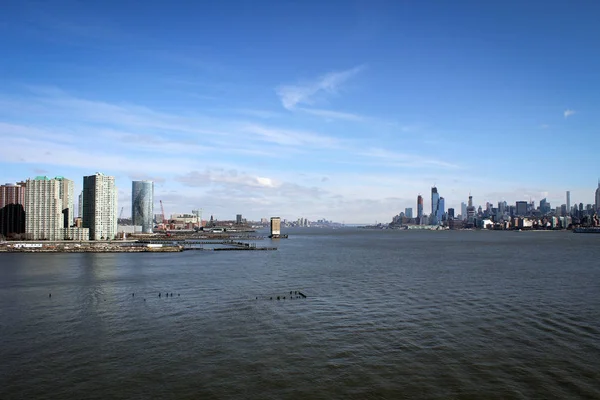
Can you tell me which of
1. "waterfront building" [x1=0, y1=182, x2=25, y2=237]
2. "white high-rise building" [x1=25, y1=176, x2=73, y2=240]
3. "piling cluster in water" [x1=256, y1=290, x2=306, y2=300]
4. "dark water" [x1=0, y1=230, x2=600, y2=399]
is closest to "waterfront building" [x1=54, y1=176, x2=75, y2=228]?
"white high-rise building" [x1=25, y1=176, x2=73, y2=240]

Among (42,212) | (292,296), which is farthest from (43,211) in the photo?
(292,296)

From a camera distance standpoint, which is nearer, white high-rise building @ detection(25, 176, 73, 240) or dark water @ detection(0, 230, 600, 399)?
dark water @ detection(0, 230, 600, 399)

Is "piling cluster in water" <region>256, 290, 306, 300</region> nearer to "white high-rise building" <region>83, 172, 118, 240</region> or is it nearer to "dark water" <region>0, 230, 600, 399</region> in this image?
"dark water" <region>0, 230, 600, 399</region>

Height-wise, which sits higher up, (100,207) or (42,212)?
(100,207)

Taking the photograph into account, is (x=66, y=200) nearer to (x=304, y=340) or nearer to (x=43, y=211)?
(x=43, y=211)

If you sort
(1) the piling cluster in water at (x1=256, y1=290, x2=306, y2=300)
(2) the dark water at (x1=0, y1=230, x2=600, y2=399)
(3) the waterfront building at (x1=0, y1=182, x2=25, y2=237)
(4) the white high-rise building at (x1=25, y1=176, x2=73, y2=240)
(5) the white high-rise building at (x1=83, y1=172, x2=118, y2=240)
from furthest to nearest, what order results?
(3) the waterfront building at (x1=0, y1=182, x2=25, y2=237) < (5) the white high-rise building at (x1=83, y1=172, x2=118, y2=240) < (4) the white high-rise building at (x1=25, y1=176, x2=73, y2=240) < (1) the piling cluster in water at (x1=256, y1=290, x2=306, y2=300) < (2) the dark water at (x1=0, y1=230, x2=600, y2=399)

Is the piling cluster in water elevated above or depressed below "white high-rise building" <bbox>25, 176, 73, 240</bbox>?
below
